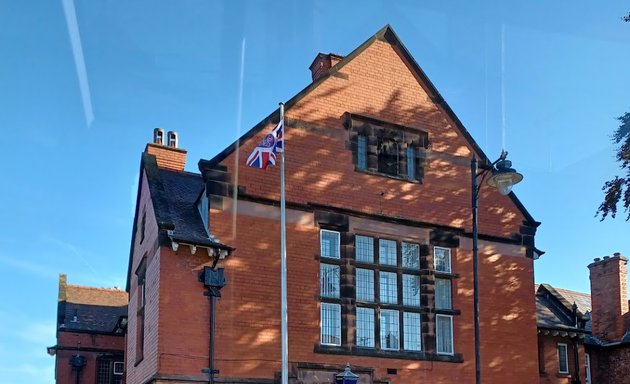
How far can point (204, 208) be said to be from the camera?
65.0ft

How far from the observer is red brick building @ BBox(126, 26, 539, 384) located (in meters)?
18.6

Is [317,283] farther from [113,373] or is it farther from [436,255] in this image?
[113,373]

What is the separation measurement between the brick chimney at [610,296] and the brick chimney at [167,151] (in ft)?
57.9

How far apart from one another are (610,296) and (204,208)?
63.8 feet

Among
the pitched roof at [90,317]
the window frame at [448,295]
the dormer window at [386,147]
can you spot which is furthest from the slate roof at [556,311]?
the pitched roof at [90,317]

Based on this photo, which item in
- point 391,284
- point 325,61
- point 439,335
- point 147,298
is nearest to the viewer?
point 147,298

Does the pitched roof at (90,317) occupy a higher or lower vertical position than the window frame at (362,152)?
lower

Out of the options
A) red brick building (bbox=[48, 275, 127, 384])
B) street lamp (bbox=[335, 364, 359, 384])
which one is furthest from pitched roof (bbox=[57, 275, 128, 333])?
street lamp (bbox=[335, 364, 359, 384])

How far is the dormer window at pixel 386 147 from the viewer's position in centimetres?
2192

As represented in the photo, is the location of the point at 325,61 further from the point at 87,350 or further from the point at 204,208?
the point at 87,350

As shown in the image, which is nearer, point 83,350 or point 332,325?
point 332,325

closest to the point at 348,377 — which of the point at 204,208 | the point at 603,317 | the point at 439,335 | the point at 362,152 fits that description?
the point at 439,335

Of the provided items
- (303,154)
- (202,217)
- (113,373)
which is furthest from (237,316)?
(113,373)

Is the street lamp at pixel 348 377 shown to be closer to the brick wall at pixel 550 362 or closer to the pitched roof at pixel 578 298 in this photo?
the brick wall at pixel 550 362
